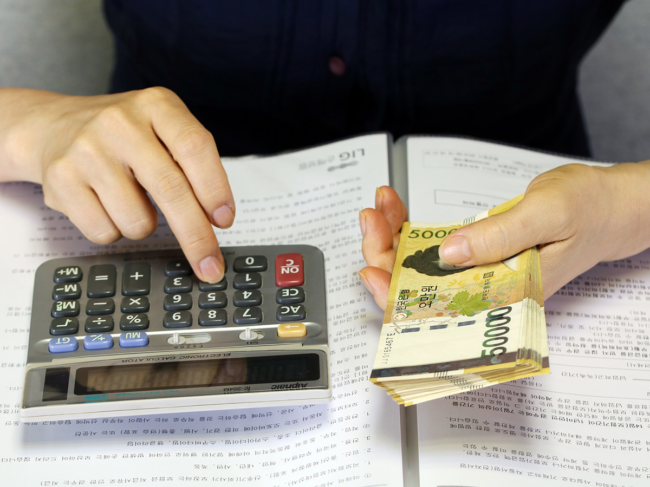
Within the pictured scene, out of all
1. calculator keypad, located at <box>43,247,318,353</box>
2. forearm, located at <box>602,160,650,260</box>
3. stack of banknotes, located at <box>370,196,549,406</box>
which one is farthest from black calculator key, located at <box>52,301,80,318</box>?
forearm, located at <box>602,160,650,260</box>

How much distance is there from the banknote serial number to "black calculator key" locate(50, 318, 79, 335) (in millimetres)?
287

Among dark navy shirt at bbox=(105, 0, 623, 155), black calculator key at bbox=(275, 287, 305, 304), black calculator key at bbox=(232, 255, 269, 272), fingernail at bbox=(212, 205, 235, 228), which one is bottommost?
black calculator key at bbox=(275, 287, 305, 304)

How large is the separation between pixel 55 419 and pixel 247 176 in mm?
266

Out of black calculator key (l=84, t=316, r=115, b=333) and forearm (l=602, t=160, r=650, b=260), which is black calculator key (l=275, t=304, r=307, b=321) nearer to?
black calculator key (l=84, t=316, r=115, b=333)

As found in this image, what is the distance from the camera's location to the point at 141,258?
46 centimetres

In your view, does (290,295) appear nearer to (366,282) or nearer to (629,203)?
(366,282)

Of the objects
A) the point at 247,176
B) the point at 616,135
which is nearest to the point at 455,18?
the point at 247,176

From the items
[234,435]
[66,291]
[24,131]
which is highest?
[24,131]

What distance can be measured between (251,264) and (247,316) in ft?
0.16

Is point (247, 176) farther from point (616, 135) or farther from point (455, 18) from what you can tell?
point (616, 135)

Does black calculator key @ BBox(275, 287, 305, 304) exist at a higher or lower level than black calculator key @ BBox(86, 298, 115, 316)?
higher

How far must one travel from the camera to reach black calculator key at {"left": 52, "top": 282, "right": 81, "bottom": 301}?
17.1 inches

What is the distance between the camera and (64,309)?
428 mm

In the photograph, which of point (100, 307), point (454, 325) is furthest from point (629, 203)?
point (100, 307)
